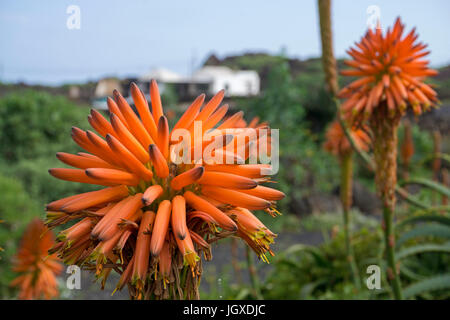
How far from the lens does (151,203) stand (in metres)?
1.27

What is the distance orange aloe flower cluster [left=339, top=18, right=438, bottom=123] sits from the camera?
7.25 feet

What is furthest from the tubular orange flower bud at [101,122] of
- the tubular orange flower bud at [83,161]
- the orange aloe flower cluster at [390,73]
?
the orange aloe flower cluster at [390,73]

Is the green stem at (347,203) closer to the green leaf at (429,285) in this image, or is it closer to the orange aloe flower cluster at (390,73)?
the green leaf at (429,285)

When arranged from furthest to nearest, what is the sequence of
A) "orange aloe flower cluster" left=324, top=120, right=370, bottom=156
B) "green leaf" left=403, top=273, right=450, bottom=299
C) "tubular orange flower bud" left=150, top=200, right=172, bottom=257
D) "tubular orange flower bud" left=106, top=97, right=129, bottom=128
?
"orange aloe flower cluster" left=324, top=120, right=370, bottom=156, "green leaf" left=403, top=273, right=450, bottom=299, "tubular orange flower bud" left=106, top=97, right=129, bottom=128, "tubular orange flower bud" left=150, top=200, right=172, bottom=257

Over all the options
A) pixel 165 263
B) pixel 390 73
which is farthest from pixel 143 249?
pixel 390 73

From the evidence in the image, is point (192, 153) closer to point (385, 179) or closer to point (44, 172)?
point (385, 179)

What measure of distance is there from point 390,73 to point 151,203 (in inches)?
68.7

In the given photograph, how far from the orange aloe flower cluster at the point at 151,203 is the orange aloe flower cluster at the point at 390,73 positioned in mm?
1280

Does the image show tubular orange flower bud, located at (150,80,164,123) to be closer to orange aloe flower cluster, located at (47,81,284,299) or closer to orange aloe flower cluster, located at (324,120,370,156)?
orange aloe flower cluster, located at (47,81,284,299)

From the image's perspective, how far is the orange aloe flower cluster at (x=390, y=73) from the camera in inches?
87.0

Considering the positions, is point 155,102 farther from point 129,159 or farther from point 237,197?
point 237,197

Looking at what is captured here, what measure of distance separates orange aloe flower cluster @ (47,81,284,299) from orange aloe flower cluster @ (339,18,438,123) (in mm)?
1280

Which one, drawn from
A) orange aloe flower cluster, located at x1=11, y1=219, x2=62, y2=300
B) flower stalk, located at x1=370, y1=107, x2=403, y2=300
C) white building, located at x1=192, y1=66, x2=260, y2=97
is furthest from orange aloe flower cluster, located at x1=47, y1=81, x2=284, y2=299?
white building, located at x1=192, y1=66, x2=260, y2=97

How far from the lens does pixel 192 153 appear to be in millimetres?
1275
